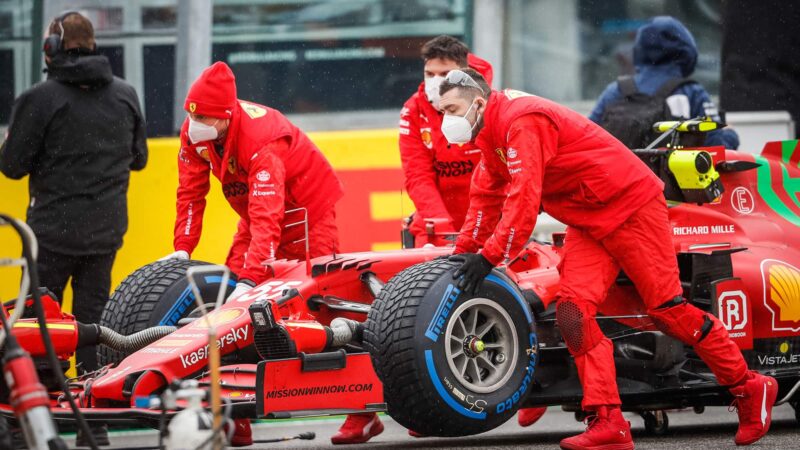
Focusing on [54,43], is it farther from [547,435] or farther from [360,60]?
[547,435]

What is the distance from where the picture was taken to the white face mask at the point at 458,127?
21.1ft

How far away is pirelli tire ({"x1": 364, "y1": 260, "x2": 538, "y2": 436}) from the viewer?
20.0 ft

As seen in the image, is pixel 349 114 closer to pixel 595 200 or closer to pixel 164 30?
pixel 164 30

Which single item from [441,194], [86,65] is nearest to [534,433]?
Answer: [441,194]

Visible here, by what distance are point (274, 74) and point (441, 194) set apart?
10.2 feet

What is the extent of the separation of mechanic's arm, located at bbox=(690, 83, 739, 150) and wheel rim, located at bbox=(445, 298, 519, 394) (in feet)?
9.99

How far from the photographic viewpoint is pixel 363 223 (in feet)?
33.3

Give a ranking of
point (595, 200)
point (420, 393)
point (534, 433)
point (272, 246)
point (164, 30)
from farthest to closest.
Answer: point (164, 30)
point (534, 433)
point (272, 246)
point (595, 200)
point (420, 393)

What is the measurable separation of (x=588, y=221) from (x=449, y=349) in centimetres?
97

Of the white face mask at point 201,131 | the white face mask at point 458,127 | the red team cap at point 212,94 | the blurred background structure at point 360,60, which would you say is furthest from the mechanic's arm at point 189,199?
the white face mask at point 458,127

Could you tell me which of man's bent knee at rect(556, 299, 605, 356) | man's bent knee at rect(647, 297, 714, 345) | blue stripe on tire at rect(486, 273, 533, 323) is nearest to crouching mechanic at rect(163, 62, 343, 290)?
blue stripe on tire at rect(486, 273, 533, 323)

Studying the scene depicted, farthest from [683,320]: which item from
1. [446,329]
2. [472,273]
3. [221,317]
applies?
[221,317]

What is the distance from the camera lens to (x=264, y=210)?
7410mm

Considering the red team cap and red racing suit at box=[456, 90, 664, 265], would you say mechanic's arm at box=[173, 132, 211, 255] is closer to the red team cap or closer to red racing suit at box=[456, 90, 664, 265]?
the red team cap
